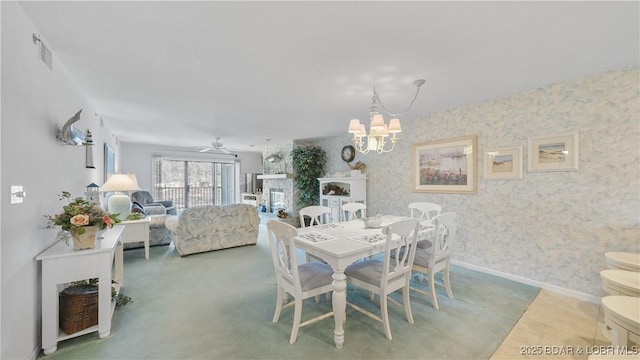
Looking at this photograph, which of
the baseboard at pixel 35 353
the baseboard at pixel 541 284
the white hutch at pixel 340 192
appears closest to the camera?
the baseboard at pixel 35 353

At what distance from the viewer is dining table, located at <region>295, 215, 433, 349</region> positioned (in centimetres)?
193

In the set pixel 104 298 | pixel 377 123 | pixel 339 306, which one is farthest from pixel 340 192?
pixel 104 298

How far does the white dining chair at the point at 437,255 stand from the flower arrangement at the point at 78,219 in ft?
9.25

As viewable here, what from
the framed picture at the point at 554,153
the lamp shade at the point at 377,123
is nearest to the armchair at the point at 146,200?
the lamp shade at the point at 377,123

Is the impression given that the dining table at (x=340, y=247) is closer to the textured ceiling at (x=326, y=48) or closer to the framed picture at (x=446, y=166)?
the framed picture at (x=446, y=166)

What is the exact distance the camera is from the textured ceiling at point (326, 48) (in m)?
1.58

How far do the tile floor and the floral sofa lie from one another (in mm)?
3863

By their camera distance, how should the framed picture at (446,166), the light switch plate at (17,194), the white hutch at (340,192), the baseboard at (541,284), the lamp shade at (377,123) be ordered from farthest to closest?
the white hutch at (340,192), the framed picture at (446,166), the baseboard at (541,284), the lamp shade at (377,123), the light switch plate at (17,194)

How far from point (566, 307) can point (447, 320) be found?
1.31m

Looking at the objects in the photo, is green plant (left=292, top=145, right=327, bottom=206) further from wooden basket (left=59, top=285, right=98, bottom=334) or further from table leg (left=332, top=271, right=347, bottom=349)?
wooden basket (left=59, top=285, right=98, bottom=334)

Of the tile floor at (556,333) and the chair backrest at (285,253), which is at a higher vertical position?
the chair backrest at (285,253)

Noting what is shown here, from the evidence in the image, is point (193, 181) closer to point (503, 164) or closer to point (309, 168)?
point (309, 168)

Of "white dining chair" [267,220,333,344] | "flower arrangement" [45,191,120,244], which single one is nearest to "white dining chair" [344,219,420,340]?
"white dining chair" [267,220,333,344]

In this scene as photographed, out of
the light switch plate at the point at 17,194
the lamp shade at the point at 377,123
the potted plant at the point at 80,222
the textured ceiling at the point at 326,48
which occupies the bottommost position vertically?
the potted plant at the point at 80,222
